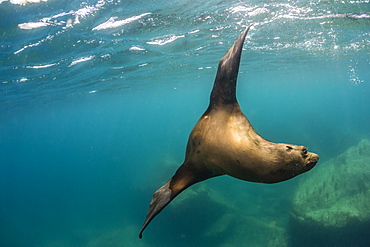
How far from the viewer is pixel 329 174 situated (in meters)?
13.8

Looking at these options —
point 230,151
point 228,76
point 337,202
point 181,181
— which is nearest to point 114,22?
point 228,76

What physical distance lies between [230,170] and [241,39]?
3.96ft

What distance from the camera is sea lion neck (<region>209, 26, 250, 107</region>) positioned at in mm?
2014

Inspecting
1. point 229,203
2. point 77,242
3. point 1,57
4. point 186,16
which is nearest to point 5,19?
point 1,57

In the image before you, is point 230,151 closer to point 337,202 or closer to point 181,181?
point 181,181

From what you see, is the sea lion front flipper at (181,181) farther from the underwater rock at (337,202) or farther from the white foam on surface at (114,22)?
the underwater rock at (337,202)

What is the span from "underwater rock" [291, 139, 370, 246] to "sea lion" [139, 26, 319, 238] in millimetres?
10476

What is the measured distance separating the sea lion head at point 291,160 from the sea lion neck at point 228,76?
69 cm

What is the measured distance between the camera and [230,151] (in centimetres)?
198

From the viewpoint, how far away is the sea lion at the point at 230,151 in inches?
72.0

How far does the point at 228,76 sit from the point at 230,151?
0.70 metres

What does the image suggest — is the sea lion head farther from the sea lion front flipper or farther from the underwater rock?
the underwater rock

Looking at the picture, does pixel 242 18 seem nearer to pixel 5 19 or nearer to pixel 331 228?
pixel 5 19

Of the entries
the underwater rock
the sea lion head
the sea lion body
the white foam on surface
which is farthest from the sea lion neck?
the underwater rock
